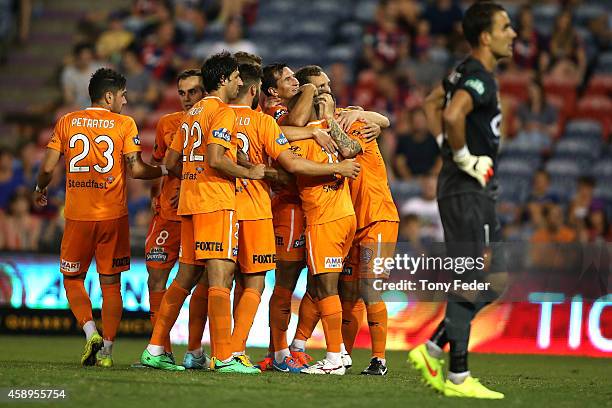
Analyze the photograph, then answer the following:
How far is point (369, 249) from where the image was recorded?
933 centimetres

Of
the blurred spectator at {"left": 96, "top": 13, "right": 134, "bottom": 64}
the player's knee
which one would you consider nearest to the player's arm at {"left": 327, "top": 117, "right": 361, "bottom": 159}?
the player's knee

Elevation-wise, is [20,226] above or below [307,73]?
below

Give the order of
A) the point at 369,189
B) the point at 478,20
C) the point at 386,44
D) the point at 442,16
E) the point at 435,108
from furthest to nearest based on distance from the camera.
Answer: the point at 442,16 → the point at 386,44 → the point at 369,189 → the point at 435,108 → the point at 478,20

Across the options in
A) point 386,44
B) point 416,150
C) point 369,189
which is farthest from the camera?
point 386,44

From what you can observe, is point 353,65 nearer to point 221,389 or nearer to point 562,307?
point 562,307

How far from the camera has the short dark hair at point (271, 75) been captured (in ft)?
30.6

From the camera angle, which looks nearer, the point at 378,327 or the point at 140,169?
the point at 378,327

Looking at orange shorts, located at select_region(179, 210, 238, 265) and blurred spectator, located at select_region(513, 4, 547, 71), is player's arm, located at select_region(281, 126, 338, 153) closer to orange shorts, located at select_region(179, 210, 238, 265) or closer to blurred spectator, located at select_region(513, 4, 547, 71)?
orange shorts, located at select_region(179, 210, 238, 265)

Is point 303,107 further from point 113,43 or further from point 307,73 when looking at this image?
point 113,43

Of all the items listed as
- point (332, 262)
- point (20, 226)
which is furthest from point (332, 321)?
point (20, 226)

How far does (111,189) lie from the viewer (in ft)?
30.4

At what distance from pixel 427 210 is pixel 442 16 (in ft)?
14.9

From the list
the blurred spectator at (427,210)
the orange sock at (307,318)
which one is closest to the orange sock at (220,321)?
the orange sock at (307,318)

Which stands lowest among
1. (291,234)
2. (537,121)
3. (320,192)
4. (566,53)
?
(291,234)
